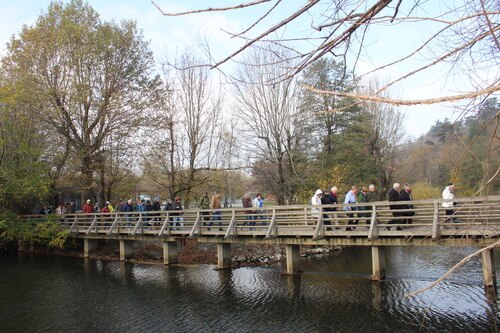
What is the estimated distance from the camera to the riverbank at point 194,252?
19.6 meters

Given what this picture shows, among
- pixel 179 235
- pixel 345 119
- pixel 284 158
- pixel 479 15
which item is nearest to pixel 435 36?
pixel 479 15

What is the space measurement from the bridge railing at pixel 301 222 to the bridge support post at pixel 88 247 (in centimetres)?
62

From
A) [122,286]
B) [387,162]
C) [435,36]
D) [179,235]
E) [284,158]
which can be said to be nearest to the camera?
[435,36]

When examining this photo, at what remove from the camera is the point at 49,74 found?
2370 centimetres

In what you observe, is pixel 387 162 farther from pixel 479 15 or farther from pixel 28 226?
pixel 479 15

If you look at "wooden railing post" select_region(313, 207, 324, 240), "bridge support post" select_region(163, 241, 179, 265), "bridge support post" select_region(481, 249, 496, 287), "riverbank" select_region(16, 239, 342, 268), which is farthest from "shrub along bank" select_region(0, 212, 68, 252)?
"bridge support post" select_region(481, 249, 496, 287)

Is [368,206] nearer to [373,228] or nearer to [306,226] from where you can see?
[373,228]

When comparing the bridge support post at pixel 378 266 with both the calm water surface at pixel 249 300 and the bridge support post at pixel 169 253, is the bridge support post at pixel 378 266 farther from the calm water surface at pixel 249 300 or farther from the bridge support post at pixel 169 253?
the bridge support post at pixel 169 253

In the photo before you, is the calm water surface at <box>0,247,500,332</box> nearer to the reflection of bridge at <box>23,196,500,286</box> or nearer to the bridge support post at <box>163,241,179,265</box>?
the reflection of bridge at <box>23,196,500,286</box>

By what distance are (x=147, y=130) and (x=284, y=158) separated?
8673 millimetres

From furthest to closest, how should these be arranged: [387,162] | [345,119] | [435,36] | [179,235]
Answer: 1. [387,162]
2. [345,119]
3. [179,235]
4. [435,36]

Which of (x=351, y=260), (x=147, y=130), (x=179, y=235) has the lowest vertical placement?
(x=351, y=260)

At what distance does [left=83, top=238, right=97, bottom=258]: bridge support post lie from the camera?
2275 cm

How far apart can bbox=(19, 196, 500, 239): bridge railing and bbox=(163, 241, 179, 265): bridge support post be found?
783 millimetres
